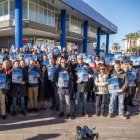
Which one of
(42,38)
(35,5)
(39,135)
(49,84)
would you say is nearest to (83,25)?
(42,38)

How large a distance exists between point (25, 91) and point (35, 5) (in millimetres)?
17000

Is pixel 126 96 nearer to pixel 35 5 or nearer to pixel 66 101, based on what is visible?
pixel 66 101

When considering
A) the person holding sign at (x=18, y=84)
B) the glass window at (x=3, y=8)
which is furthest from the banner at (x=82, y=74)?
the glass window at (x=3, y=8)

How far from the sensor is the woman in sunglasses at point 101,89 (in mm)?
9172

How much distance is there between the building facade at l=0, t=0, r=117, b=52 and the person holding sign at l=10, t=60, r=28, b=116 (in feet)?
38.4

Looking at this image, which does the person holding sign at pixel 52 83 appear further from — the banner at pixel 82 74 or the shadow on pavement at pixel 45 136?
the shadow on pavement at pixel 45 136

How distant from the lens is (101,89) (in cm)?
917

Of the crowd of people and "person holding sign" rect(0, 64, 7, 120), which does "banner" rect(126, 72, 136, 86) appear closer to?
the crowd of people

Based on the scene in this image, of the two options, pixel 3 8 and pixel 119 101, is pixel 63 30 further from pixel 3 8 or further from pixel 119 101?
pixel 119 101

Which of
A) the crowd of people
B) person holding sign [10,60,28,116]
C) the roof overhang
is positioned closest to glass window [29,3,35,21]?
the roof overhang

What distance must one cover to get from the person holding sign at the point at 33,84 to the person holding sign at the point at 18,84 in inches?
9.4

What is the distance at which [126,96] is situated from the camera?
31.8 feet

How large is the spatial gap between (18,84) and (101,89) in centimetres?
253

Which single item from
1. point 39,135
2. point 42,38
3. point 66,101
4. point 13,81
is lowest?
point 39,135
